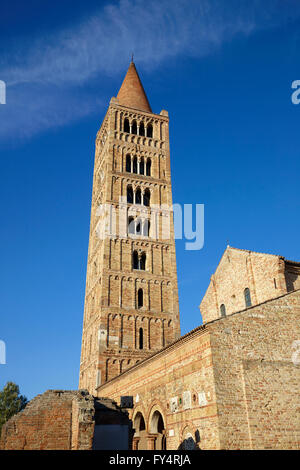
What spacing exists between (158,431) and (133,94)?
89.2 feet

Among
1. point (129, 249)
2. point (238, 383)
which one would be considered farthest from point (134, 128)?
point (238, 383)

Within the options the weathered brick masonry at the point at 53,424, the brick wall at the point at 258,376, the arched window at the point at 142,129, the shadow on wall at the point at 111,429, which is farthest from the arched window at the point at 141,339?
the arched window at the point at 142,129

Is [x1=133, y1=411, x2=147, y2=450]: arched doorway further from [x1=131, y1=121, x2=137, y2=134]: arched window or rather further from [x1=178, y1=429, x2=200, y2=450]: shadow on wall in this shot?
[x1=131, y1=121, x2=137, y2=134]: arched window

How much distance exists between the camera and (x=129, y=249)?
27094mm

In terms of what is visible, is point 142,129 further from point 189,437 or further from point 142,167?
point 189,437

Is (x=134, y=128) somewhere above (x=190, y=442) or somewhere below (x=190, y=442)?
above

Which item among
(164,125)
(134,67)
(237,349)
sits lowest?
(237,349)

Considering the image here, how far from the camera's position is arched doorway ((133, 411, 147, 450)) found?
51.4 ft

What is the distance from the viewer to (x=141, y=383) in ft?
55.4

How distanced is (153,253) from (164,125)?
38.8 ft

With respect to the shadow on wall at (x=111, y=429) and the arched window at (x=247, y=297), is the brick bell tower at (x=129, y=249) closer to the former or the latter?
the arched window at (x=247, y=297)

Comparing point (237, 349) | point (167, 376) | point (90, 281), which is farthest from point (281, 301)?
point (90, 281)
